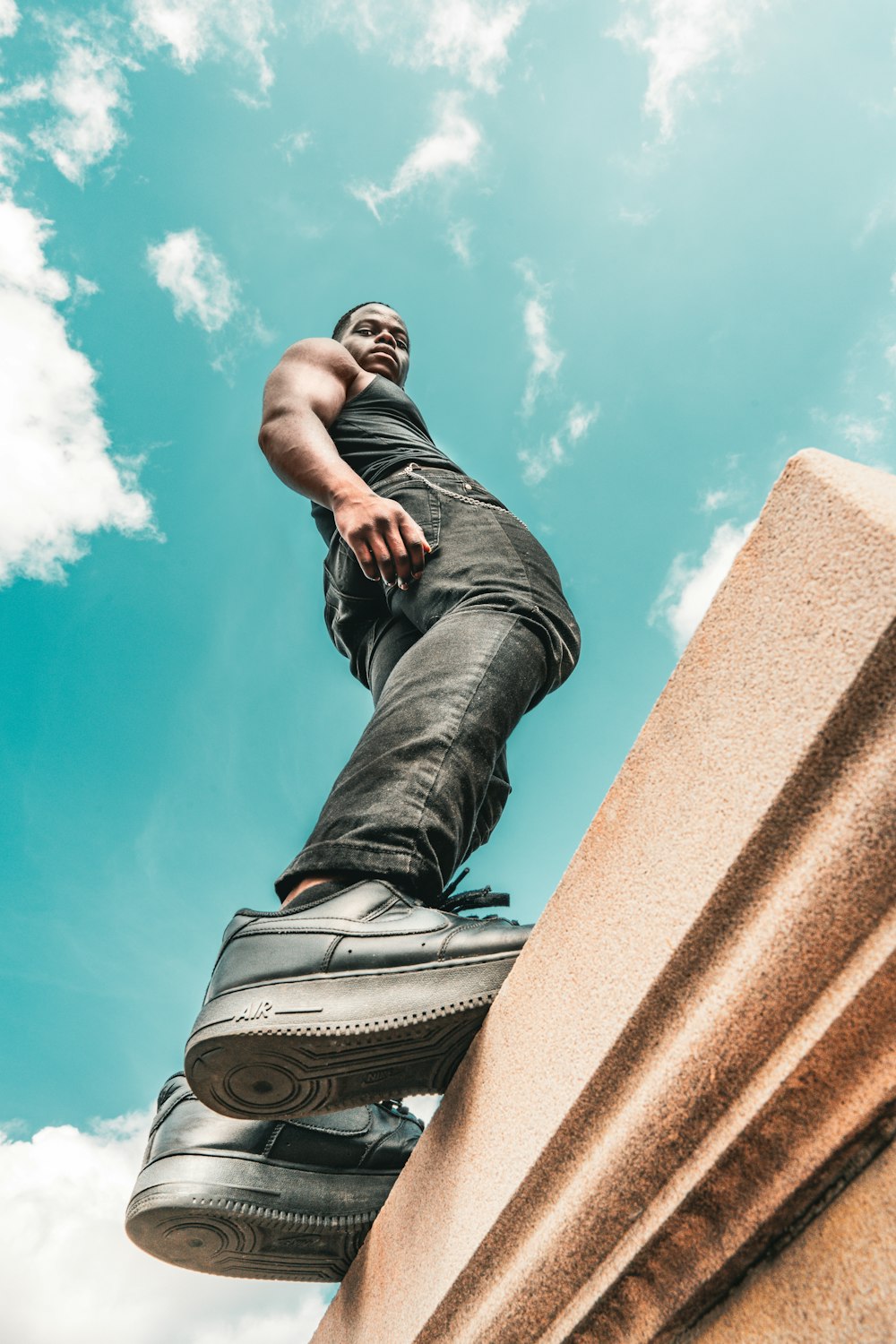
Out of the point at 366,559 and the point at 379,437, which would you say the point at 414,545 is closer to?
the point at 366,559

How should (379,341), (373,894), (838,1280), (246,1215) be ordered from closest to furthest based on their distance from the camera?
(838,1280), (373,894), (246,1215), (379,341)

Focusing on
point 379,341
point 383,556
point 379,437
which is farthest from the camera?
point 379,341

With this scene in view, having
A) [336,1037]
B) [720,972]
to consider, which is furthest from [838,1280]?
[336,1037]

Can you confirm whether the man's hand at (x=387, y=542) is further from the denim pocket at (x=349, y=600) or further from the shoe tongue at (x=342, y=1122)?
the shoe tongue at (x=342, y=1122)

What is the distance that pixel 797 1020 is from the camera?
0.96 meters

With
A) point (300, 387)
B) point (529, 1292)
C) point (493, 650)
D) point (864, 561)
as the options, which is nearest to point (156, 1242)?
point (529, 1292)

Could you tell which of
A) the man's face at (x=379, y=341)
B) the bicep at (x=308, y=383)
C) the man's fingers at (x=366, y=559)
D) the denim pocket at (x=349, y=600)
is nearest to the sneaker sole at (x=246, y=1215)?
the man's fingers at (x=366, y=559)

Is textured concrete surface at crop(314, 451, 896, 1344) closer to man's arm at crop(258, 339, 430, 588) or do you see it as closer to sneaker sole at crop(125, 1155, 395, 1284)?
sneaker sole at crop(125, 1155, 395, 1284)

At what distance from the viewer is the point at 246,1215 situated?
171 cm

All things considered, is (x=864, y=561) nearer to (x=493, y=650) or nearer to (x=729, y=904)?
(x=729, y=904)

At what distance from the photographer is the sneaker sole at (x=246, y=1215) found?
1.71 metres

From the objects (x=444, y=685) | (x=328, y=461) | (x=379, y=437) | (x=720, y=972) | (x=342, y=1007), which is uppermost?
(x=379, y=437)

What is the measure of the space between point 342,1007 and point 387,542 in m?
1.09

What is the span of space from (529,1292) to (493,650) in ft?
3.55
